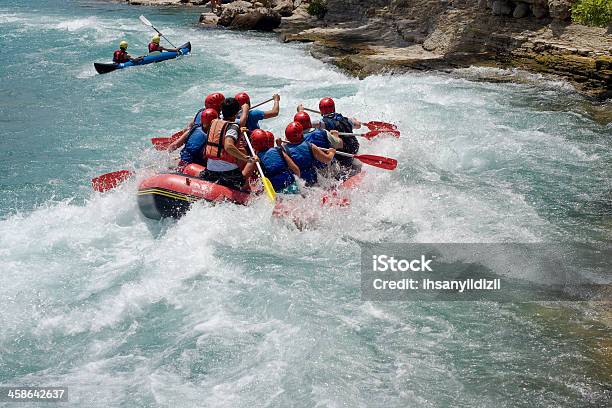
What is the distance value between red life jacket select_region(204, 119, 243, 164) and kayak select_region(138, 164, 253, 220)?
14.6 inches

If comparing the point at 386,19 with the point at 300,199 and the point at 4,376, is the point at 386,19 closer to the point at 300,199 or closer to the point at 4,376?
the point at 300,199

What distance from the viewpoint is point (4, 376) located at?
16.9 ft

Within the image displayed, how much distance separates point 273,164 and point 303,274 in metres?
1.59

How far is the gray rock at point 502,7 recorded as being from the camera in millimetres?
15609

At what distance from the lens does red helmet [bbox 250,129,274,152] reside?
729 centimetres

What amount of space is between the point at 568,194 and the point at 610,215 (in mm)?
771

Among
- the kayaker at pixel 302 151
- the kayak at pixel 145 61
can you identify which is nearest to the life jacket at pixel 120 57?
the kayak at pixel 145 61

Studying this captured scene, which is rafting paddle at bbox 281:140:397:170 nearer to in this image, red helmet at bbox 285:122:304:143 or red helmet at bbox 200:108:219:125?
red helmet at bbox 285:122:304:143

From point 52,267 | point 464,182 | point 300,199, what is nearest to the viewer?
point 52,267

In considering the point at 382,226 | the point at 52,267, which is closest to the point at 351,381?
the point at 382,226

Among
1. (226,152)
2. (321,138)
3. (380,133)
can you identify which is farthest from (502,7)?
(226,152)

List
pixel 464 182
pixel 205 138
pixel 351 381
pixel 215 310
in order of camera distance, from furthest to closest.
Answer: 1. pixel 464 182
2. pixel 205 138
3. pixel 215 310
4. pixel 351 381

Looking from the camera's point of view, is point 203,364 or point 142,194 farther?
point 142,194

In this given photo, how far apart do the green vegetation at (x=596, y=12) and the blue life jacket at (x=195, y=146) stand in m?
8.60
